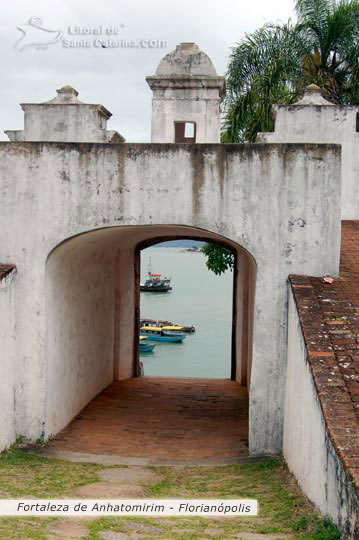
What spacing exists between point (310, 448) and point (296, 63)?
11727 mm

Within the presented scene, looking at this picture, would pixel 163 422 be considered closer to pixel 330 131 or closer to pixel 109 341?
pixel 109 341

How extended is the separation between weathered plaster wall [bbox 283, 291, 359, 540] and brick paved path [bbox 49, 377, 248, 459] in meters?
1.32

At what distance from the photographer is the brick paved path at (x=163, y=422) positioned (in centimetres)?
889

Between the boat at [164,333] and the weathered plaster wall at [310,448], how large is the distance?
1121 inches

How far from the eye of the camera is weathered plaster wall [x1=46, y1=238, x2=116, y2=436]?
8953 millimetres

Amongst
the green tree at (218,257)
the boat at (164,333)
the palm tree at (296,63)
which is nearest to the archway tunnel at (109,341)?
the green tree at (218,257)

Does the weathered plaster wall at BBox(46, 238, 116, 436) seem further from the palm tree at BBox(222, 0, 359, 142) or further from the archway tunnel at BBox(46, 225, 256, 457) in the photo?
the palm tree at BBox(222, 0, 359, 142)

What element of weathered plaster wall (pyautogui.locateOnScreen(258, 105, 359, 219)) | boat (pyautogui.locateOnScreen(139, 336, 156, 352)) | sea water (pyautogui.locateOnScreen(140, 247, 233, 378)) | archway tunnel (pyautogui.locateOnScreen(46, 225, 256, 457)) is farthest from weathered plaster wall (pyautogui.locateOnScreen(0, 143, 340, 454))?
boat (pyautogui.locateOnScreen(139, 336, 156, 352))

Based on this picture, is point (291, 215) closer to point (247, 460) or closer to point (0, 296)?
point (247, 460)

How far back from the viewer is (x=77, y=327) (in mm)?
10188

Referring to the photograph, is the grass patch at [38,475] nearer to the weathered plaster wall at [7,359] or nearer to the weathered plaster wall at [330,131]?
the weathered plaster wall at [7,359]

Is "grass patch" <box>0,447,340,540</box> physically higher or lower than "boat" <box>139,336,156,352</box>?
higher

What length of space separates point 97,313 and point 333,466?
6.85 m

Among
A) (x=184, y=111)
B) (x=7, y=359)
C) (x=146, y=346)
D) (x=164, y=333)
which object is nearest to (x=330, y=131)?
(x=184, y=111)
